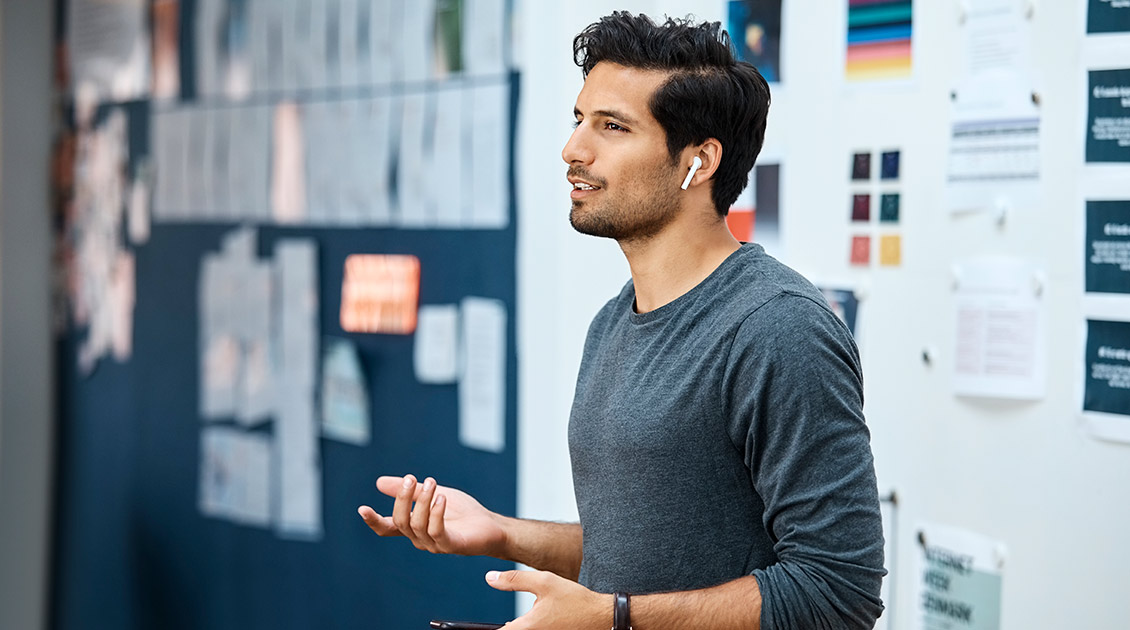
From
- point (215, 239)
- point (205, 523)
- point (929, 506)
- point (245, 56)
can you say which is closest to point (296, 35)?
point (245, 56)

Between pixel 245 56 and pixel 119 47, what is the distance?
0.71 meters

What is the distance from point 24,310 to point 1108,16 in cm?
365

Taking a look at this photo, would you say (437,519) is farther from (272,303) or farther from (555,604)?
(272,303)

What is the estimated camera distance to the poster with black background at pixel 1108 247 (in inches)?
71.5

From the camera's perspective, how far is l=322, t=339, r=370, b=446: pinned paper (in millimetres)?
3244

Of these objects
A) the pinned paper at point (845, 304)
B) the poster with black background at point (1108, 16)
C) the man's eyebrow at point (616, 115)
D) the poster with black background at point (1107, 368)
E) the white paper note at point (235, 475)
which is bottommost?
the white paper note at point (235, 475)

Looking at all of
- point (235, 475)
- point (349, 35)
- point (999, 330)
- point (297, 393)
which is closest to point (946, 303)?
point (999, 330)

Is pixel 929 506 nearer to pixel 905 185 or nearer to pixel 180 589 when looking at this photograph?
pixel 905 185

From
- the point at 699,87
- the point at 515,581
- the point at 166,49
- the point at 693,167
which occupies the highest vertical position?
the point at 166,49

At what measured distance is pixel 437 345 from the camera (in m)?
3.04

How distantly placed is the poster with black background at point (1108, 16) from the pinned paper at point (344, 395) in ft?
6.81

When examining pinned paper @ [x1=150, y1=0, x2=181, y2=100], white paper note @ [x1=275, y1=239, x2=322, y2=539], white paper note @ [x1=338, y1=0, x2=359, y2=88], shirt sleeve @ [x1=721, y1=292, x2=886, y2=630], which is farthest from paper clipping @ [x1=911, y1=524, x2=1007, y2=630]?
pinned paper @ [x1=150, y1=0, x2=181, y2=100]

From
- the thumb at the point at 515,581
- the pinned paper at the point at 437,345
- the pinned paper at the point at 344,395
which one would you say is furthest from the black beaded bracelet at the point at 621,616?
the pinned paper at the point at 344,395

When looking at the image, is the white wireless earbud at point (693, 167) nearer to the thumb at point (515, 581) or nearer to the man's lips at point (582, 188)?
the man's lips at point (582, 188)
